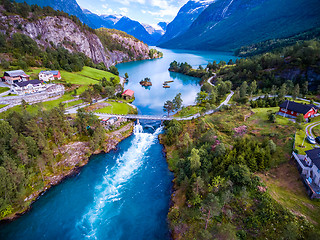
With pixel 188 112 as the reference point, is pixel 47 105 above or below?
above

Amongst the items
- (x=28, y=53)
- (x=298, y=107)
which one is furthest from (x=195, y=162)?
(x=28, y=53)

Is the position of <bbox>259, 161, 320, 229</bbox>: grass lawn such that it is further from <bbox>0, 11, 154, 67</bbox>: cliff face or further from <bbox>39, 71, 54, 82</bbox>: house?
<bbox>0, 11, 154, 67</bbox>: cliff face

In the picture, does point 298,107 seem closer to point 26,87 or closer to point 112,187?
point 112,187

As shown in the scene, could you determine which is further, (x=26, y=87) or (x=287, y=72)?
(x=287, y=72)


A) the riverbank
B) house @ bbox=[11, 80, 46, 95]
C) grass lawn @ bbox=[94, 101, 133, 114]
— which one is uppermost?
house @ bbox=[11, 80, 46, 95]

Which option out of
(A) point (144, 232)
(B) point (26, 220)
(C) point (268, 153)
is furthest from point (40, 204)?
(C) point (268, 153)

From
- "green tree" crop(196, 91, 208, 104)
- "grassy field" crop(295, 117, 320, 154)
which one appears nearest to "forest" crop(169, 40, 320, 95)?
"green tree" crop(196, 91, 208, 104)

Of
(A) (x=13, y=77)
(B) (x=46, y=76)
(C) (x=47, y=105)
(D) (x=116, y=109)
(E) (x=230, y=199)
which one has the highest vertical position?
(A) (x=13, y=77)
